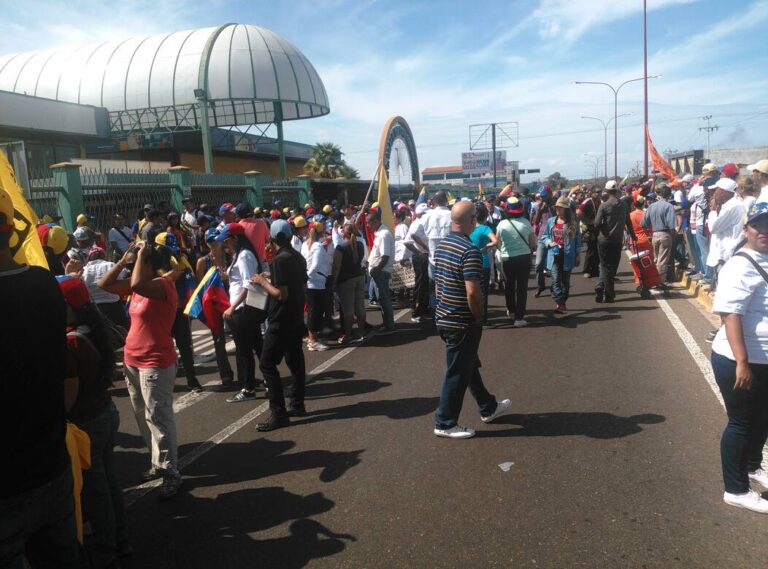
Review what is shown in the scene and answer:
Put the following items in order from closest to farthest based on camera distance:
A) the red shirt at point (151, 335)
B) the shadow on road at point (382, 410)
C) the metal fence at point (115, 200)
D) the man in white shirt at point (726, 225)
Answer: the red shirt at point (151, 335)
the shadow on road at point (382, 410)
the man in white shirt at point (726, 225)
the metal fence at point (115, 200)

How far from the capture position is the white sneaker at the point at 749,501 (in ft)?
10.8

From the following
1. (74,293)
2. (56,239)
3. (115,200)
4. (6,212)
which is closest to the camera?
(6,212)

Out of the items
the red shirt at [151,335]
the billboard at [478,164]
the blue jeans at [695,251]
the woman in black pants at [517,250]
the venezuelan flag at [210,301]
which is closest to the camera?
the red shirt at [151,335]

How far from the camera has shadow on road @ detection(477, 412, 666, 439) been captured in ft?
14.8

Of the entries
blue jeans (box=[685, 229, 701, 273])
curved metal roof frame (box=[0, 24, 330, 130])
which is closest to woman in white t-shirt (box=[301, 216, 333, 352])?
blue jeans (box=[685, 229, 701, 273])

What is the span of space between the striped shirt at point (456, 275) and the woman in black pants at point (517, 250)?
387 centimetres

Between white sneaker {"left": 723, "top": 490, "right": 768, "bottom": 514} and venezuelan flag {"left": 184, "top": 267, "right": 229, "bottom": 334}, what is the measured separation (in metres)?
4.72

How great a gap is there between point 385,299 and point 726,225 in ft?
14.4

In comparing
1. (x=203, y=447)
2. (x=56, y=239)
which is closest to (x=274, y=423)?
(x=203, y=447)

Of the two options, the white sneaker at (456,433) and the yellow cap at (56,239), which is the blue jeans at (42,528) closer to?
the white sneaker at (456,433)

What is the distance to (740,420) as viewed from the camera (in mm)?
3291

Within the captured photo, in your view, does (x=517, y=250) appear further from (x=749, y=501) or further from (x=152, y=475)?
(x=152, y=475)

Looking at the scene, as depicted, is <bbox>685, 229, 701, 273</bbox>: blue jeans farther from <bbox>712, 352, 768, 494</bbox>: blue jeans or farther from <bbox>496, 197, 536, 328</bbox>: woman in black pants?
<bbox>712, 352, 768, 494</bbox>: blue jeans

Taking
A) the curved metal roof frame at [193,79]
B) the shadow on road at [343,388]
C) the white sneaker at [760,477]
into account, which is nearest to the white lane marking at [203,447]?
the shadow on road at [343,388]
